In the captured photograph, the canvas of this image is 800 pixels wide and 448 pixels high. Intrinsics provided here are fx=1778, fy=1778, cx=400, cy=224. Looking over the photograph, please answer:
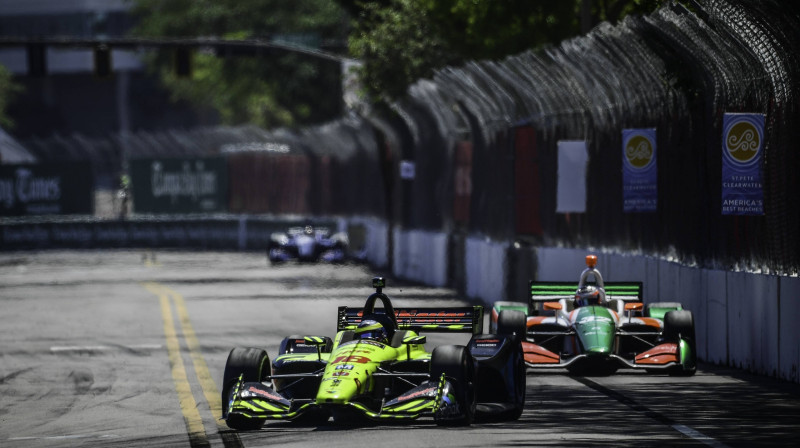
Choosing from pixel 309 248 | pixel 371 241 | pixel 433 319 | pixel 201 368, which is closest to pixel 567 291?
pixel 201 368

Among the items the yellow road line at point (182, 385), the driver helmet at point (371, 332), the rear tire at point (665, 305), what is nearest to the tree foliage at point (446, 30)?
the yellow road line at point (182, 385)

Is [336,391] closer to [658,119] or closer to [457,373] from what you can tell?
[457,373]

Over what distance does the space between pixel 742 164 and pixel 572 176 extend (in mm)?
7651

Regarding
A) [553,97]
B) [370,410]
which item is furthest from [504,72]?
[370,410]

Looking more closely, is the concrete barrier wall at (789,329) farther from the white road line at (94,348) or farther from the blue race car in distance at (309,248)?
the blue race car in distance at (309,248)

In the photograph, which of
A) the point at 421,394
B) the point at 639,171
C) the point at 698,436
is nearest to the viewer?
the point at 698,436

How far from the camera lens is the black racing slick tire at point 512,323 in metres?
17.1

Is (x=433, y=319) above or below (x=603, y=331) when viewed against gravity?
above

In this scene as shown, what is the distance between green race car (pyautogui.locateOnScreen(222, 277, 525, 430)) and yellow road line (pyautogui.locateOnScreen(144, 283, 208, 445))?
0.36 meters

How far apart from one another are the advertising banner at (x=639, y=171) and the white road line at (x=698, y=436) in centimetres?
877

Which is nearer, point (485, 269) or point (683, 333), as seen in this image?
point (683, 333)

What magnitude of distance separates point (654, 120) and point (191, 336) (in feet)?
21.6

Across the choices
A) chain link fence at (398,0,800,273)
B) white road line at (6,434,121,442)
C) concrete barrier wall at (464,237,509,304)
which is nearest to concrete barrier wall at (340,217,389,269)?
concrete barrier wall at (464,237,509,304)

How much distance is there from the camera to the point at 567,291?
18.6 meters
